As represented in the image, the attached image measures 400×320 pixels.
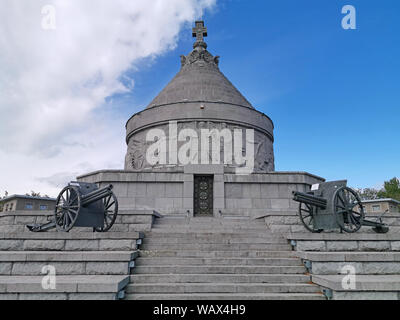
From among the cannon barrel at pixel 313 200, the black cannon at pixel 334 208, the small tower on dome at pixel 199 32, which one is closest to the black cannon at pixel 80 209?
the cannon barrel at pixel 313 200

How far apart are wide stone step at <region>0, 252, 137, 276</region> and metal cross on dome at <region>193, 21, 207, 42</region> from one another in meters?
22.3

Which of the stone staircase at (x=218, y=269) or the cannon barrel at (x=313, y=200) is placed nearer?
the stone staircase at (x=218, y=269)

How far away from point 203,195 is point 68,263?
731 cm

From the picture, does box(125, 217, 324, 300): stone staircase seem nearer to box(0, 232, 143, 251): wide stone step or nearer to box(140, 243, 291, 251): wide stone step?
box(140, 243, 291, 251): wide stone step

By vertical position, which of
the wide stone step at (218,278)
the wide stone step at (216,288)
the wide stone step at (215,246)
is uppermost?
the wide stone step at (215,246)

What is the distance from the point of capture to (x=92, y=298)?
13.6 ft

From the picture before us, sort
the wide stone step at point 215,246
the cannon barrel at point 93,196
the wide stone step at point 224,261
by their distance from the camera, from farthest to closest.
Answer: the cannon barrel at point 93,196 < the wide stone step at point 215,246 < the wide stone step at point 224,261

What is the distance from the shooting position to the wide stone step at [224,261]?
5.66m

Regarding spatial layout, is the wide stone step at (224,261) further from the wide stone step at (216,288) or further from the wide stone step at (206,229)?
the wide stone step at (206,229)

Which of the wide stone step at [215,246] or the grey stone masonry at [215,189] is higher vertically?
the grey stone masonry at [215,189]

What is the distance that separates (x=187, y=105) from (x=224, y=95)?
10.1 ft
